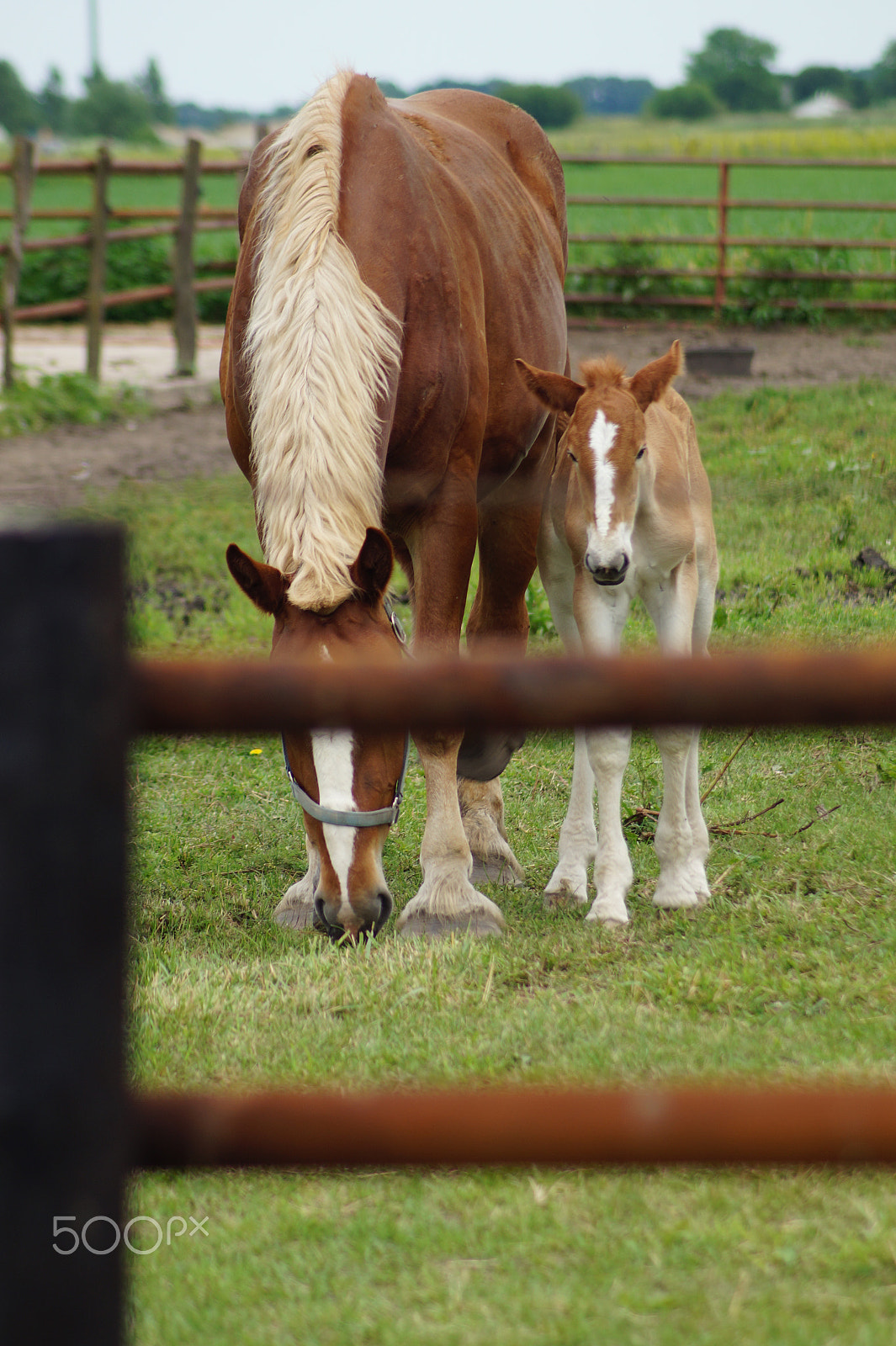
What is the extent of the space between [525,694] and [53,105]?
128208 mm

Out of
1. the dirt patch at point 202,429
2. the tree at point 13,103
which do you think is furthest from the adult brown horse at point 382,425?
the tree at point 13,103

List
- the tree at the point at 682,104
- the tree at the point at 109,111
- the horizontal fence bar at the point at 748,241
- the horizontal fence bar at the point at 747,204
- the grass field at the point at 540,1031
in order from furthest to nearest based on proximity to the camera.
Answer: the tree at the point at 109,111 → the tree at the point at 682,104 → the horizontal fence bar at the point at 748,241 → the horizontal fence bar at the point at 747,204 → the grass field at the point at 540,1031

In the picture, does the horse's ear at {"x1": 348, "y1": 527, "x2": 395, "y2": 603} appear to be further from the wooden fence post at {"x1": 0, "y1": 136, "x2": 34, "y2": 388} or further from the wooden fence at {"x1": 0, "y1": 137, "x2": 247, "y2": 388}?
the wooden fence post at {"x1": 0, "y1": 136, "x2": 34, "y2": 388}

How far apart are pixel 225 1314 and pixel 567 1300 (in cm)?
50

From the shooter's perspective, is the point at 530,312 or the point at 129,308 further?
the point at 129,308

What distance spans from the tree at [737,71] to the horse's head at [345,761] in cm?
10861

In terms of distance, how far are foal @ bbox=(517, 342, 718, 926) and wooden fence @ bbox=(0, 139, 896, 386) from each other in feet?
30.8

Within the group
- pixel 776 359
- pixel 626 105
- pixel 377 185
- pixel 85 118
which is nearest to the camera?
pixel 377 185

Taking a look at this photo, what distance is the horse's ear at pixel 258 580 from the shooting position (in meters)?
2.79

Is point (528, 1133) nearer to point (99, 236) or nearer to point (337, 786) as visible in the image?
point (337, 786)

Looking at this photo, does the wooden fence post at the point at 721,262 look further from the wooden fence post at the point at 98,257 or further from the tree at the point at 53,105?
the tree at the point at 53,105

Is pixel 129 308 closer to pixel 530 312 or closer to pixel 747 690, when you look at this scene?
pixel 530 312

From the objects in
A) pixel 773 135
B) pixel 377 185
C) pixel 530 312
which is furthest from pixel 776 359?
pixel 773 135

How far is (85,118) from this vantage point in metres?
102
